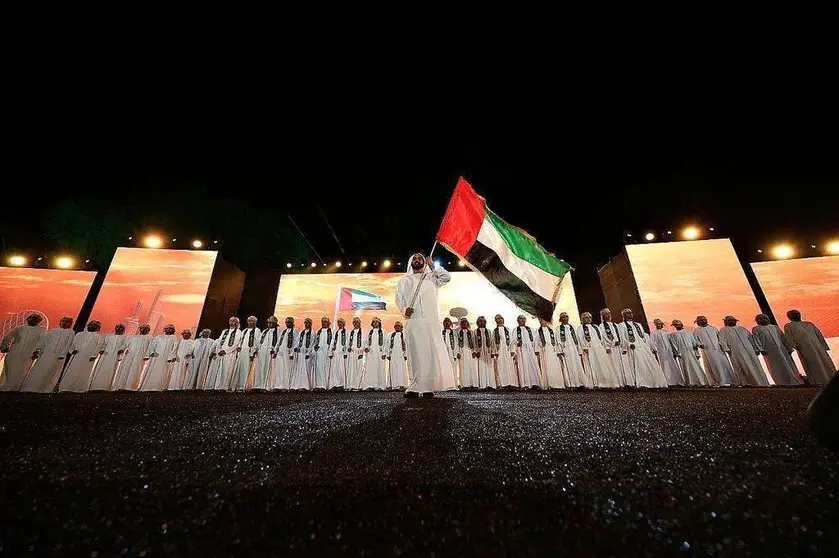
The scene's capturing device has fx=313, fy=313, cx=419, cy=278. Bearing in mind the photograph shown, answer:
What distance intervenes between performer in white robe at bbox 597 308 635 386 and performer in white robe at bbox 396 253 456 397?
4.82 metres

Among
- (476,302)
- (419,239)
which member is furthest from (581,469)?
(419,239)

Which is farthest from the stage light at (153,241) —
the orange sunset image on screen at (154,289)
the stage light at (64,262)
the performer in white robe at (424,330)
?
the performer in white robe at (424,330)

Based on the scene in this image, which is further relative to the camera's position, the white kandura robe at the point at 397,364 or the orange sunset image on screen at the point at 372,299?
the orange sunset image on screen at the point at 372,299

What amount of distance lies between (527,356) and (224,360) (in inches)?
285

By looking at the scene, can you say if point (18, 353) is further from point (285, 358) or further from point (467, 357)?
point (467, 357)

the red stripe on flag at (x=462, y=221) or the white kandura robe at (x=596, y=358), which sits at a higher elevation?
the red stripe on flag at (x=462, y=221)

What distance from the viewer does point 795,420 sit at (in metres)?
1.55

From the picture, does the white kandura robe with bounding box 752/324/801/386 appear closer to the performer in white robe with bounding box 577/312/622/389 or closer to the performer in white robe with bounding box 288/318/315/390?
the performer in white robe with bounding box 577/312/622/389

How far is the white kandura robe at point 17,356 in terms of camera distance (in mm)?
5895

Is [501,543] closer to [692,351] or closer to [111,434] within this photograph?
[111,434]

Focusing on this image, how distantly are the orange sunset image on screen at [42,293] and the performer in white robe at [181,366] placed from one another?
187 inches

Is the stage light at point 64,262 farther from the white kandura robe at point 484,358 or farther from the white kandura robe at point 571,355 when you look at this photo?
the white kandura robe at point 571,355

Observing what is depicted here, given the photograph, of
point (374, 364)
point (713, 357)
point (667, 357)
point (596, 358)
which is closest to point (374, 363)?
point (374, 364)

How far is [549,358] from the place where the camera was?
294 inches
